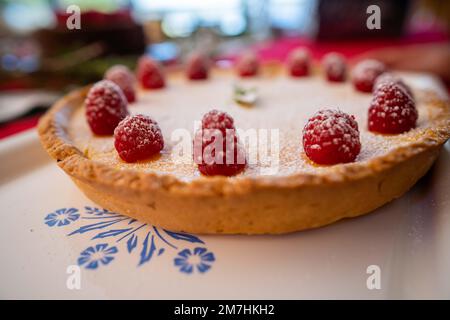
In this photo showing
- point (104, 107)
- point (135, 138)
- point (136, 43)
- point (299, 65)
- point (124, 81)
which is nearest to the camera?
point (135, 138)

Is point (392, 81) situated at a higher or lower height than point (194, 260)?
higher

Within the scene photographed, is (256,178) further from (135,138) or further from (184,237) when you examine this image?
(135,138)

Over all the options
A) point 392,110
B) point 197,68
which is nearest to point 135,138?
point 392,110

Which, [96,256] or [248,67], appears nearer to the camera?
[96,256]

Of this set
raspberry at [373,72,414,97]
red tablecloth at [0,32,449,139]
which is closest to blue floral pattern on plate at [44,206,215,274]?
raspberry at [373,72,414,97]

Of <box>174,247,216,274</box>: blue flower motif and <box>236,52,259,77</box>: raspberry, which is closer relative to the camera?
<box>174,247,216,274</box>: blue flower motif

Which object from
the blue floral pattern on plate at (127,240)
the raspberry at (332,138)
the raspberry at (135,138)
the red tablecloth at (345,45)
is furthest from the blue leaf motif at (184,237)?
the red tablecloth at (345,45)

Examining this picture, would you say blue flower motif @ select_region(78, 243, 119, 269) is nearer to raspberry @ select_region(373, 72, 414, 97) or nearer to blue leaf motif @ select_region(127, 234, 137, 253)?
blue leaf motif @ select_region(127, 234, 137, 253)
